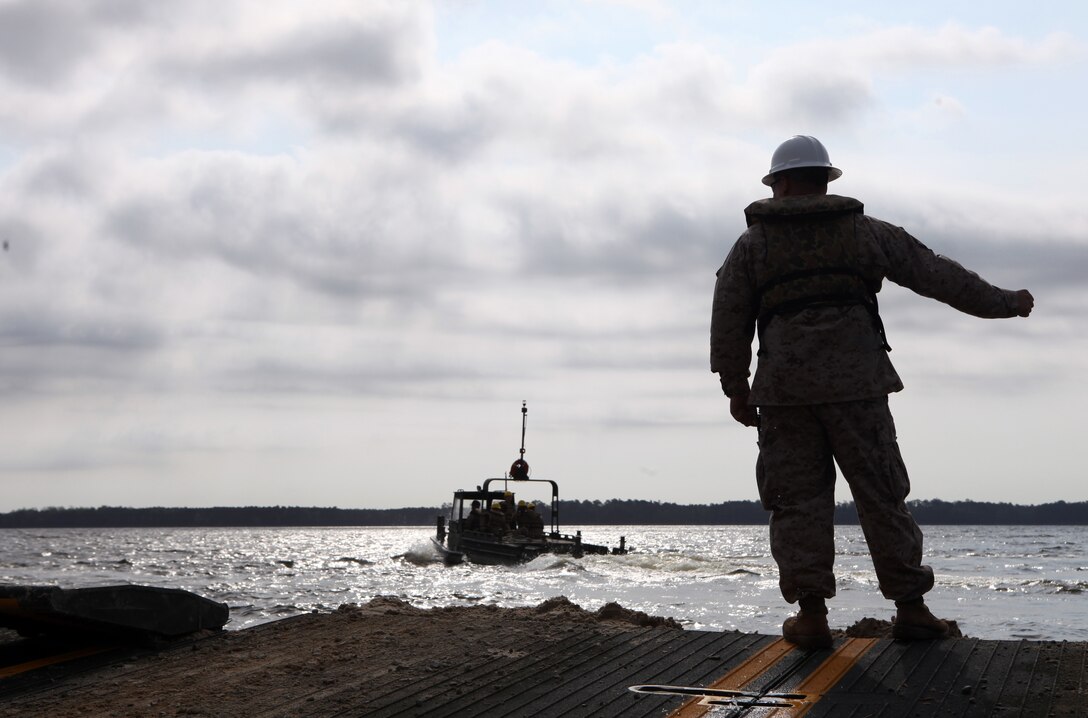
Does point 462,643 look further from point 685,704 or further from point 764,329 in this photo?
point 764,329

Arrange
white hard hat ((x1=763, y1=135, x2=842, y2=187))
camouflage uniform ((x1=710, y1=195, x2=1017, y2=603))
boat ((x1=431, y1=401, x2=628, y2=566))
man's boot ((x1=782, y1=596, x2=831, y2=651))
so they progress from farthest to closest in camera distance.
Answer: boat ((x1=431, y1=401, x2=628, y2=566)) < white hard hat ((x1=763, y1=135, x2=842, y2=187)) < camouflage uniform ((x1=710, y1=195, x2=1017, y2=603)) < man's boot ((x1=782, y1=596, x2=831, y2=651))

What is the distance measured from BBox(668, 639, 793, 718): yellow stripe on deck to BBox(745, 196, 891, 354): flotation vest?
1.19 meters

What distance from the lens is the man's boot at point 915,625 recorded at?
4191 mm

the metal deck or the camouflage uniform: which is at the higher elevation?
the camouflage uniform

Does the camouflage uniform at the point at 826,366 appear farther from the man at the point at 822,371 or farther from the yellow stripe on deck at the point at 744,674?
the yellow stripe on deck at the point at 744,674

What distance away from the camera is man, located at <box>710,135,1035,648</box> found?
13.7 ft

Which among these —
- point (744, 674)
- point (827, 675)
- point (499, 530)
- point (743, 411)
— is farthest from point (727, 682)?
point (499, 530)

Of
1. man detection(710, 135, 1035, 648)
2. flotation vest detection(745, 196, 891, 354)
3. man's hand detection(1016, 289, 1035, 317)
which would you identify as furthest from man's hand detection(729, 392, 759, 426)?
man's hand detection(1016, 289, 1035, 317)

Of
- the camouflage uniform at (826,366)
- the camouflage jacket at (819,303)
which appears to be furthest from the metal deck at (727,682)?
the camouflage jacket at (819,303)

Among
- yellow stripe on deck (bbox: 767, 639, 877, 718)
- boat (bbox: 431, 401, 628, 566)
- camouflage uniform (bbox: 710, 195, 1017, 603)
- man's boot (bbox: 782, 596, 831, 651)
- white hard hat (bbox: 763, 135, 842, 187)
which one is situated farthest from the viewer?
boat (bbox: 431, 401, 628, 566)

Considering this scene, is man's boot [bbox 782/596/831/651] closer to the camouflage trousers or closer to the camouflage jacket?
the camouflage trousers

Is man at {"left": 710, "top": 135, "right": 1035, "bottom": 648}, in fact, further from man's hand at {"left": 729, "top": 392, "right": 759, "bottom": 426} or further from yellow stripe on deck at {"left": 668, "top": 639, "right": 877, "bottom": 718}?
yellow stripe on deck at {"left": 668, "top": 639, "right": 877, "bottom": 718}

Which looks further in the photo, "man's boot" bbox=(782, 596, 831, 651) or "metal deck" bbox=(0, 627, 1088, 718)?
"man's boot" bbox=(782, 596, 831, 651)

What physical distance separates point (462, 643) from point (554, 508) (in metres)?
29.7
